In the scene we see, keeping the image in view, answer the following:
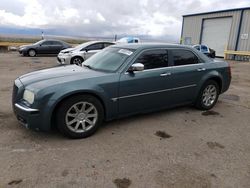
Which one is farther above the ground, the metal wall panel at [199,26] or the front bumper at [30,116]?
the metal wall panel at [199,26]

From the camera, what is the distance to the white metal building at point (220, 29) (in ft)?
67.8

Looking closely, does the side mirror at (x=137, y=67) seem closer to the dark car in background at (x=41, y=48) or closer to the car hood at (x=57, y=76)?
the car hood at (x=57, y=76)

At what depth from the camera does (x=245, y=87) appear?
27.2 feet

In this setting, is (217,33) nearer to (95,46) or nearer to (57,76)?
(95,46)

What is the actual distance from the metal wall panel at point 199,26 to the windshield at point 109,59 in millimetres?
20116

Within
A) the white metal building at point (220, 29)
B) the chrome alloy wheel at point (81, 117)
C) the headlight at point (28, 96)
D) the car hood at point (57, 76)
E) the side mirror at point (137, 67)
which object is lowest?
the chrome alloy wheel at point (81, 117)

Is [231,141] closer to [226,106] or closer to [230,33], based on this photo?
[226,106]

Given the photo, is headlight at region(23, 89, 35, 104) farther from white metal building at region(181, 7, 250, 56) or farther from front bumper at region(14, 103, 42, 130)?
white metal building at region(181, 7, 250, 56)

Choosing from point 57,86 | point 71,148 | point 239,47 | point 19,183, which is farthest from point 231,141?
point 239,47

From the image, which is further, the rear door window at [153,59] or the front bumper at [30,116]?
the rear door window at [153,59]

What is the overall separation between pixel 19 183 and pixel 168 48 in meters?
3.57

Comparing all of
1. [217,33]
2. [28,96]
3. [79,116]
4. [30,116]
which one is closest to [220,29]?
[217,33]

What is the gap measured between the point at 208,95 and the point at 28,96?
3.90 m

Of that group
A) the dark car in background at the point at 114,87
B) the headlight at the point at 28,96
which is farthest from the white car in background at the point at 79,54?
the headlight at the point at 28,96
